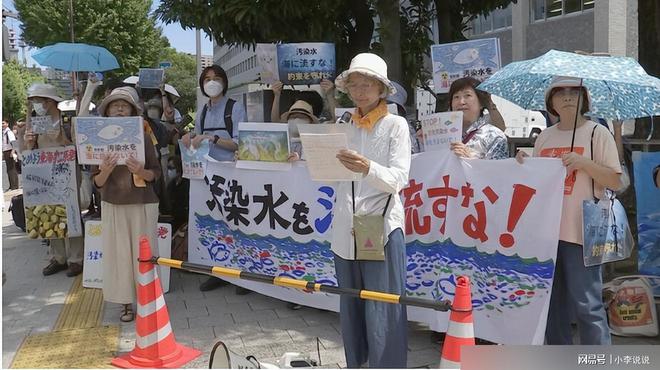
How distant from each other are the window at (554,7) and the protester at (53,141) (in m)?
19.7

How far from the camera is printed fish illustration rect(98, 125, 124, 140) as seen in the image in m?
4.34

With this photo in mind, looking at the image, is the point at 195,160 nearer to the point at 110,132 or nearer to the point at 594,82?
the point at 110,132

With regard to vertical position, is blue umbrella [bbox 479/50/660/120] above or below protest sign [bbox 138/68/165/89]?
below

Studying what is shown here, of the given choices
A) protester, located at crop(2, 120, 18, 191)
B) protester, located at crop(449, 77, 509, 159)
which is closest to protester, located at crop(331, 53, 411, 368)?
protester, located at crop(449, 77, 509, 159)

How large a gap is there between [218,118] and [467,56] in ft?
7.64

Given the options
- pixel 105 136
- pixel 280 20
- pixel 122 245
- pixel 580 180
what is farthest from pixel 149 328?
pixel 280 20

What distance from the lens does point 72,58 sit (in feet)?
23.5

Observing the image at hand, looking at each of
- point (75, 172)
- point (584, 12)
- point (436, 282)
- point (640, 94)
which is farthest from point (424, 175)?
point (584, 12)

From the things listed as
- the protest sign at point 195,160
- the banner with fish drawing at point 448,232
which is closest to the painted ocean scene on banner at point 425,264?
the banner with fish drawing at point 448,232

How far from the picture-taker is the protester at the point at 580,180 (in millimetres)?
3086

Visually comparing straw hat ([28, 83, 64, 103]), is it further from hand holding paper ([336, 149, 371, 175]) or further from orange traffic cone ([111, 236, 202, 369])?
hand holding paper ([336, 149, 371, 175])

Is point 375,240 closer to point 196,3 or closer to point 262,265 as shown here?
point 262,265

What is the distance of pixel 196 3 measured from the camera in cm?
616

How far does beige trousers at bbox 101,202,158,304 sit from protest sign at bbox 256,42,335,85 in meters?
1.65
